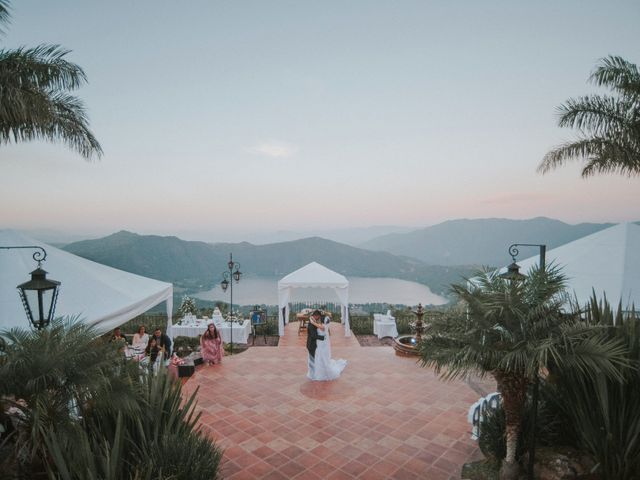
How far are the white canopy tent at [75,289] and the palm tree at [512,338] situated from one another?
5.57m

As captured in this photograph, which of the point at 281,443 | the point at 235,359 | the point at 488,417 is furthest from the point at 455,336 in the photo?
the point at 235,359

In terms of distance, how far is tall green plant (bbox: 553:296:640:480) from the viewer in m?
2.93

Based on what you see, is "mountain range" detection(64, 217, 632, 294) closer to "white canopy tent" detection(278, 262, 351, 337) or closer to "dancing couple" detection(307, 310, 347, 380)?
"white canopy tent" detection(278, 262, 351, 337)

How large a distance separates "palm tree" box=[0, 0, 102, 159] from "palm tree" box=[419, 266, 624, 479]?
21.2 feet

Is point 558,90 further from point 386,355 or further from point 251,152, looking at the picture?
point 251,152

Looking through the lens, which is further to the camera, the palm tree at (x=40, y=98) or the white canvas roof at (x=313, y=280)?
the white canvas roof at (x=313, y=280)

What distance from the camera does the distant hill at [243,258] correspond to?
36344 mm

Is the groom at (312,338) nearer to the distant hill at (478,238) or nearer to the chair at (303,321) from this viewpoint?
the chair at (303,321)

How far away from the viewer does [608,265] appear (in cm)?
810

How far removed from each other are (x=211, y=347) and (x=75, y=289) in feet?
10.4

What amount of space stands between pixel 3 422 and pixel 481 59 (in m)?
12.1

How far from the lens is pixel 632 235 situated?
8562 mm

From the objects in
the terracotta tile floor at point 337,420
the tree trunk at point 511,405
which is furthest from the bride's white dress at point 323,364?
the tree trunk at point 511,405

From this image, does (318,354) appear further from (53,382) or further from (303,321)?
(303,321)
